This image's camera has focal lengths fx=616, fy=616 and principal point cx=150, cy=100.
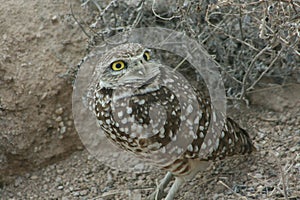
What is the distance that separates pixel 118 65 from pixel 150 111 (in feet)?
1.40

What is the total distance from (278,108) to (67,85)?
1778 mm

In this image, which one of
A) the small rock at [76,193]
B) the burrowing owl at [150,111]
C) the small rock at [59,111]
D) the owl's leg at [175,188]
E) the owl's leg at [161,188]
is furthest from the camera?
the small rock at [59,111]

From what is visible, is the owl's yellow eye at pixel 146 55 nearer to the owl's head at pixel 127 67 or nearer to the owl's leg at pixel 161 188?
the owl's head at pixel 127 67

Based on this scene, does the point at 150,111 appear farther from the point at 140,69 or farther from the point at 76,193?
the point at 76,193

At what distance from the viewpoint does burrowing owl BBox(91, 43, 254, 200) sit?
13.3 ft

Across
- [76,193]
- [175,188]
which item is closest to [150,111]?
[175,188]

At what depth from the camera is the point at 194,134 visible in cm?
431

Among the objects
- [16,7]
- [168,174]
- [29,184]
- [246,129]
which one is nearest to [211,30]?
[246,129]

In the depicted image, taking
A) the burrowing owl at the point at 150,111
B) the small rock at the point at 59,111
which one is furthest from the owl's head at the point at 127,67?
the small rock at the point at 59,111

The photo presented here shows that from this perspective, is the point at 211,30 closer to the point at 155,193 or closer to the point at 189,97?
the point at 189,97

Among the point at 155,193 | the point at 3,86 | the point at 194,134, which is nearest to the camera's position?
the point at 194,134

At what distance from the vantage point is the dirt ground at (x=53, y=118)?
4992mm

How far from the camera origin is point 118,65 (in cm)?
393

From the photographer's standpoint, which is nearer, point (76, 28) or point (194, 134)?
point (194, 134)
